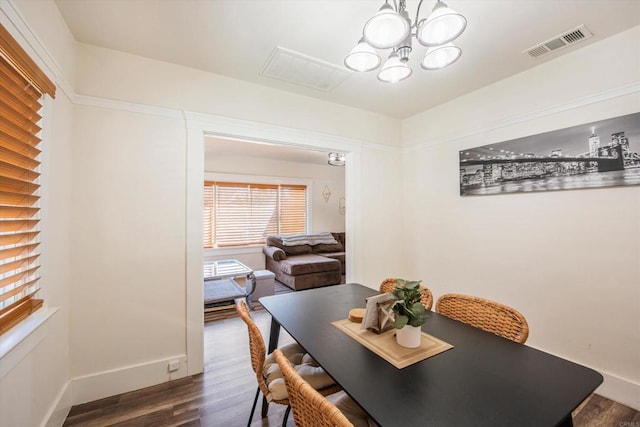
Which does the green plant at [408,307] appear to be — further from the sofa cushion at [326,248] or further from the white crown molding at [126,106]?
the sofa cushion at [326,248]

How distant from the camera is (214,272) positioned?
399 centimetres

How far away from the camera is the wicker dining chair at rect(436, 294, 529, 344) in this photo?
137 cm

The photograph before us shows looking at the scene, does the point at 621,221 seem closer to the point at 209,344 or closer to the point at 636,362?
the point at 636,362

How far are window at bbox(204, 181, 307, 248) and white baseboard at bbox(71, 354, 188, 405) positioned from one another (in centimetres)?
359

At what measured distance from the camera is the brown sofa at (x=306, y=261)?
4.67 metres

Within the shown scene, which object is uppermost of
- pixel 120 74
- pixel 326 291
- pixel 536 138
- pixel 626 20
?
pixel 626 20

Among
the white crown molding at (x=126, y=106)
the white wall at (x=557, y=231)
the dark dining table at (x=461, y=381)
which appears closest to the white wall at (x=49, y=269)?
the white crown molding at (x=126, y=106)

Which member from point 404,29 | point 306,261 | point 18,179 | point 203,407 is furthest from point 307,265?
point 404,29

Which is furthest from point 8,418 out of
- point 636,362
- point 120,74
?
point 636,362

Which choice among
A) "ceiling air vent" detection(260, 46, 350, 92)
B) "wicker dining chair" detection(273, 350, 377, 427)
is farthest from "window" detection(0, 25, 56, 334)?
"ceiling air vent" detection(260, 46, 350, 92)

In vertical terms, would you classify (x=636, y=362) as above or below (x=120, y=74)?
below

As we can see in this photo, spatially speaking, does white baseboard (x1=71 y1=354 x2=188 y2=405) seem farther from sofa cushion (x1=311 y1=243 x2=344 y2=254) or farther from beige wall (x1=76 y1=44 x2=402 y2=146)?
sofa cushion (x1=311 y1=243 x2=344 y2=254)

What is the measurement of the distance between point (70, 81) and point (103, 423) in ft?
7.49

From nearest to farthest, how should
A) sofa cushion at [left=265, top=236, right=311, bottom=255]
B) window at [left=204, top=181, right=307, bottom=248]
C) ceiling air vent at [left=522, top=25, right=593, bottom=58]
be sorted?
ceiling air vent at [left=522, top=25, right=593, bottom=58], sofa cushion at [left=265, top=236, right=311, bottom=255], window at [left=204, top=181, right=307, bottom=248]
